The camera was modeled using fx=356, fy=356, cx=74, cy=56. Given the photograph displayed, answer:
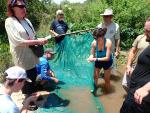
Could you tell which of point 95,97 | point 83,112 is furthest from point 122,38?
point 83,112

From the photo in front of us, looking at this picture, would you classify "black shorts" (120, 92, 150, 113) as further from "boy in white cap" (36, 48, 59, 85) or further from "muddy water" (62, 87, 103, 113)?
"boy in white cap" (36, 48, 59, 85)

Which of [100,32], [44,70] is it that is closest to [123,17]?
[100,32]

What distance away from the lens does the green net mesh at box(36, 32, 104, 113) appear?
22.4 ft

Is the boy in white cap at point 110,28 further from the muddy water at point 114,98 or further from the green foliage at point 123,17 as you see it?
the green foliage at point 123,17

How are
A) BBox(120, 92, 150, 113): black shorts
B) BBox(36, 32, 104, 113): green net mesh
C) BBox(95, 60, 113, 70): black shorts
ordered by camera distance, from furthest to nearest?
BBox(95, 60, 113, 70): black shorts, BBox(36, 32, 104, 113): green net mesh, BBox(120, 92, 150, 113): black shorts

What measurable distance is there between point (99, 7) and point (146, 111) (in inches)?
436

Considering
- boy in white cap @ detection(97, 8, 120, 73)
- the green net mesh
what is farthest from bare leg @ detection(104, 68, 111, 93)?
boy in white cap @ detection(97, 8, 120, 73)

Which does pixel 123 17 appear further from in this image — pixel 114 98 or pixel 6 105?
pixel 6 105

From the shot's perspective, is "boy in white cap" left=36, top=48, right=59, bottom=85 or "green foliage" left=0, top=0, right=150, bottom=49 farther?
"green foliage" left=0, top=0, right=150, bottom=49

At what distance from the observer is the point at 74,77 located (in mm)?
8047

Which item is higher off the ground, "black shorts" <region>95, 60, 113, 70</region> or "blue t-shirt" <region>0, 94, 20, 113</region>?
"blue t-shirt" <region>0, 94, 20, 113</region>

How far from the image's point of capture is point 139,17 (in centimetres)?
1386

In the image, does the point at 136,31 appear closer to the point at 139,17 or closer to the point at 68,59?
the point at 139,17

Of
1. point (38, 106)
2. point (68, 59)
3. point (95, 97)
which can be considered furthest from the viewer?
point (68, 59)
